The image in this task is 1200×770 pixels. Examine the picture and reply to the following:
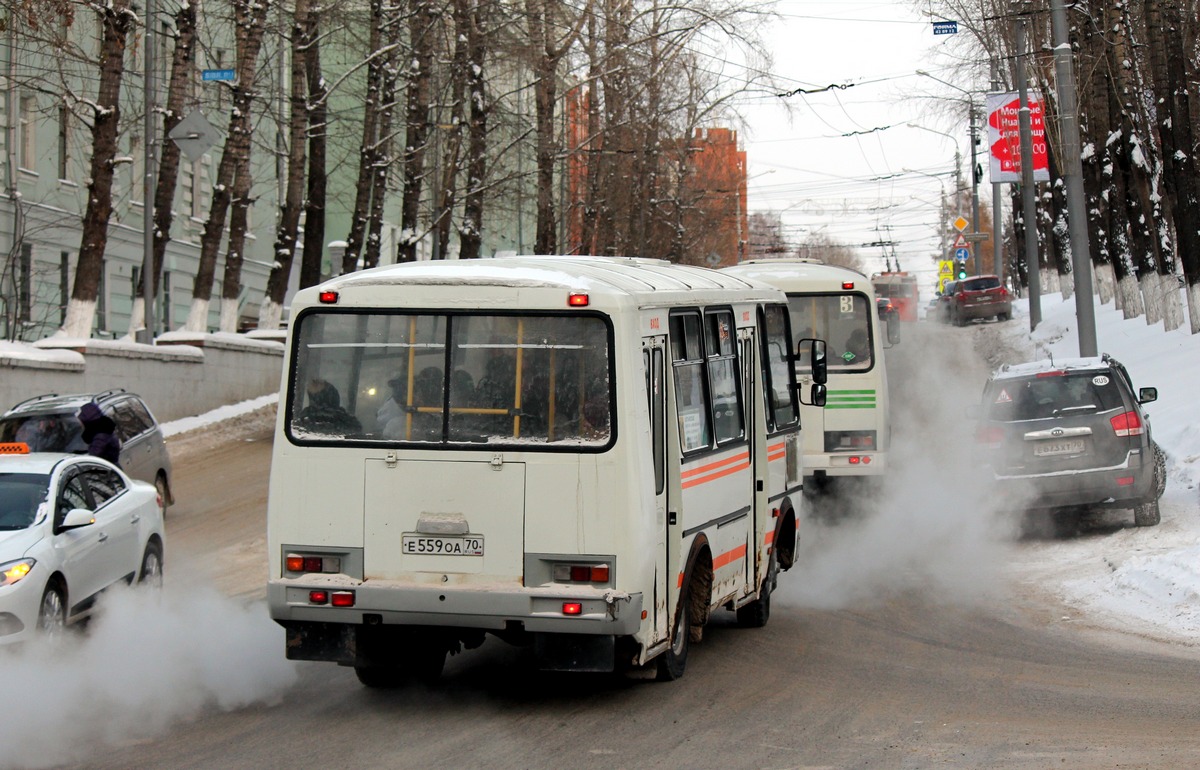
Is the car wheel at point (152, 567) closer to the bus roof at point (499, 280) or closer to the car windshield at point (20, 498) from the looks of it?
the car windshield at point (20, 498)

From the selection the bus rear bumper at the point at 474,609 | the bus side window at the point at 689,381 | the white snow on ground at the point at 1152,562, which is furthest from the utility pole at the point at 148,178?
the bus rear bumper at the point at 474,609

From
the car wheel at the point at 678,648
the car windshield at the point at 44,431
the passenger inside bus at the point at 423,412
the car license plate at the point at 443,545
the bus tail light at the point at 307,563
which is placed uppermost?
the car windshield at the point at 44,431

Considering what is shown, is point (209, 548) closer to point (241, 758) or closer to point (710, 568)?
point (710, 568)

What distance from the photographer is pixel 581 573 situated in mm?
8445

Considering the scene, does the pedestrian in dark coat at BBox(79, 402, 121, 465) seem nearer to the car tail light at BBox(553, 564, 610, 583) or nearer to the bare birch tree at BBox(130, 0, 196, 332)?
the car tail light at BBox(553, 564, 610, 583)

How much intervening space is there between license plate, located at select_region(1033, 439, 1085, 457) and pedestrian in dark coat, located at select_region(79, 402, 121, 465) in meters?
9.38

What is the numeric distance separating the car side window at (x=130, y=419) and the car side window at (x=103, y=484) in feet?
20.5

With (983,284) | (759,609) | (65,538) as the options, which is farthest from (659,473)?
(983,284)

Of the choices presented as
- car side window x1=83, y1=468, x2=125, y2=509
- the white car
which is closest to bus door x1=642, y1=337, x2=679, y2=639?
the white car

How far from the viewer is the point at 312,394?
8883 millimetres

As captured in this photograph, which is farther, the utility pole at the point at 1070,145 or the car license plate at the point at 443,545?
the utility pole at the point at 1070,145

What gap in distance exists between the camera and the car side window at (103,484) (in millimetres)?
12039

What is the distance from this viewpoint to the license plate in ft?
50.8

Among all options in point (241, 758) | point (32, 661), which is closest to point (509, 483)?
point (241, 758)
